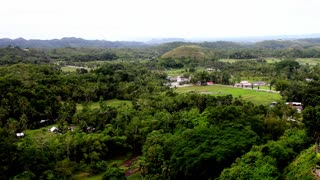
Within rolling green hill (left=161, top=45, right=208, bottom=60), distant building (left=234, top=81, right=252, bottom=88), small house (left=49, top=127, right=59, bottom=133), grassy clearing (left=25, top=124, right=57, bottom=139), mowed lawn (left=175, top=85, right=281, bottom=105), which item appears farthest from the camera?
rolling green hill (left=161, top=45, right=208, bottom=60)

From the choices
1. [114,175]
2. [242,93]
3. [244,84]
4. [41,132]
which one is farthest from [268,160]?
[244,84]

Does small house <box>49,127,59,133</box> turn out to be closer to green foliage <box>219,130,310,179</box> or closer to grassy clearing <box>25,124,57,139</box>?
grassy clearing <box>25,124,57,139</box>

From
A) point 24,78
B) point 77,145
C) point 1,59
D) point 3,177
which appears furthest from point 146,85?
point 1,59

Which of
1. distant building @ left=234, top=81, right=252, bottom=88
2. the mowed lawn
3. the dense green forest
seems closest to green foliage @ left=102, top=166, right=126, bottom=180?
the dense green forest

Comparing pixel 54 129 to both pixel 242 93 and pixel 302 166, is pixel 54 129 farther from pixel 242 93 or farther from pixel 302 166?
pixel 242 93

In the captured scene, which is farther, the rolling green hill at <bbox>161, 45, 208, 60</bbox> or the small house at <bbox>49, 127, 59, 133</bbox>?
the rolling green hill at <bbox>161, 45, 208, 60</bbox>

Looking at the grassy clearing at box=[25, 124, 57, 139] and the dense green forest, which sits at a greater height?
the dense green forest

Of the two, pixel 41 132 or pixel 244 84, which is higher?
pixel 41 132

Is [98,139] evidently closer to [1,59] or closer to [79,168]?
[79,168]

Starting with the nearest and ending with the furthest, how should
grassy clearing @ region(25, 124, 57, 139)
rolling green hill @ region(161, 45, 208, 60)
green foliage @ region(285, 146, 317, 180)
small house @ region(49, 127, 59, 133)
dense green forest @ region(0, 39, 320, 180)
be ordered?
green foliage @ region(285, 146, 317, 180) → dense green forest @ region(0, 39, 320, 180) → grassy clearing @ region(25, 124, 57, 139) → small house @ region(49, 127, 59, 133) → rolling green hill @ region(161, 45, 208, 60)
